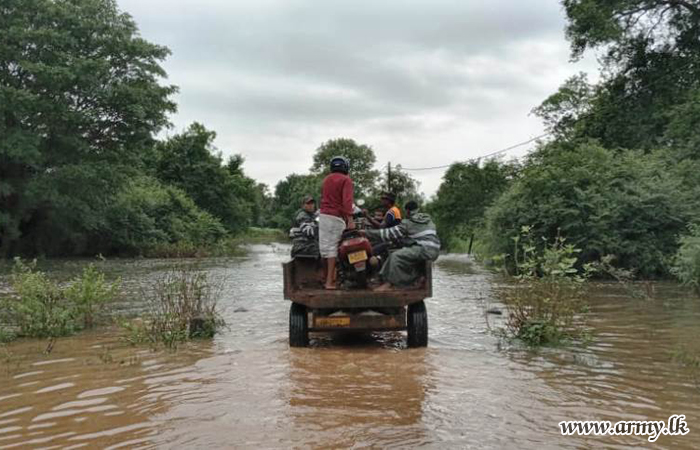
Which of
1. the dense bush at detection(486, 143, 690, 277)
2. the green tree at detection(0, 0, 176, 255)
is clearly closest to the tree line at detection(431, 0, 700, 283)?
the dense bush at detection(486, 143, 690, 277)

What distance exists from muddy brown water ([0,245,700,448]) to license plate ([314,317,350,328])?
38 centimetres

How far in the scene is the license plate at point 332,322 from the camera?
771 cm

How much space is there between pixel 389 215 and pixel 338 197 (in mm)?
1137

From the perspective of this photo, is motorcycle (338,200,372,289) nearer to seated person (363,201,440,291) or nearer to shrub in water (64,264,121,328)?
seated person (363,201,440,291)

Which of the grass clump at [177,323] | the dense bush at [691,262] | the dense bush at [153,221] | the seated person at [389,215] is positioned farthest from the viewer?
the dense bush at [153,221]

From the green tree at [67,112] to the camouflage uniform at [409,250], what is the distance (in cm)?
2367

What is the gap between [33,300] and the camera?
888 cm

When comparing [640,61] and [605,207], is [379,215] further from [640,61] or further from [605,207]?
[640,61]

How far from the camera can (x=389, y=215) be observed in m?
8.80

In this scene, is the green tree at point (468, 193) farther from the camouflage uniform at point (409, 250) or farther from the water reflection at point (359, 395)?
the water reflection at point (359, 395)

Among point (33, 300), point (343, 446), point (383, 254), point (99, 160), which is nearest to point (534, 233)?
point (383, 254)

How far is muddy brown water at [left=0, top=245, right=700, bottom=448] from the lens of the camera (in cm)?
460

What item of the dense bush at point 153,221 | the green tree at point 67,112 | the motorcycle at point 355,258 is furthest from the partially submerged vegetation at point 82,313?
the dense bush at point 153,221

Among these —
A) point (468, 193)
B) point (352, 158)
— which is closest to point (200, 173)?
point (468, 193)
